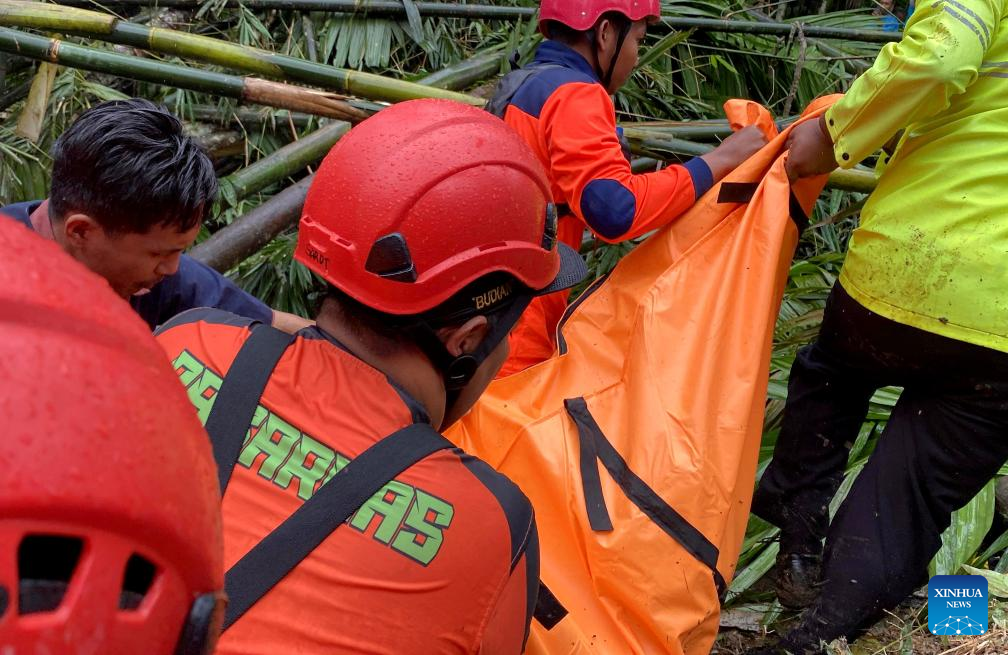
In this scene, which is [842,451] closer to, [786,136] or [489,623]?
[786,136]

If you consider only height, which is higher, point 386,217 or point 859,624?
point 386,217

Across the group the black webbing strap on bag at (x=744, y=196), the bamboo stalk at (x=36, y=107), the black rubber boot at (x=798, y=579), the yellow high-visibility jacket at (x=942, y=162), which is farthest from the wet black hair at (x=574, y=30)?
the bamboo stalk at (x=36, y=107)

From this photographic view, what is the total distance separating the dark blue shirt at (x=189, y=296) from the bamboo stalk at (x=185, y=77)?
2.28 feet

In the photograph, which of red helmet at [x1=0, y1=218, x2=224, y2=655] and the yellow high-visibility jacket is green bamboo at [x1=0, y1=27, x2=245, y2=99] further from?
red helmet at [x1=0, y1=218, x2=224, y2=655]

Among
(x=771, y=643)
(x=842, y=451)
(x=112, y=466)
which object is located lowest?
(x=771, y=643)

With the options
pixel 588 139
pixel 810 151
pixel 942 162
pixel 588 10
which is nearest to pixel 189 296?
pixel 588 139

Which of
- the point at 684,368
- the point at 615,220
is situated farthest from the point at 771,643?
the point at 615,220

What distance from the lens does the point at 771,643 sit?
8.61ft

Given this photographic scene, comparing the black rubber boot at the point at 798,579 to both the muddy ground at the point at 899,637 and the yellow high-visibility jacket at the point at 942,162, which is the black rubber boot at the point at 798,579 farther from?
the yellow high-visibility jacket at the point at 942,162

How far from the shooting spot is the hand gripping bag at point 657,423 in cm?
212

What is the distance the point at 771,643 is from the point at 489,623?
1577 millimetres

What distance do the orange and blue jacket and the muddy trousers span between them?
0.51 m

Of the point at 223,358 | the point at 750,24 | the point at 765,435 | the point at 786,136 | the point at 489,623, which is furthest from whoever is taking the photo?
the point at 750,24

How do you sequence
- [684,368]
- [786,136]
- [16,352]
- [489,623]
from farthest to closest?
[786,136] → [684,368] → [489,623] → [16,352]
